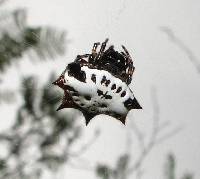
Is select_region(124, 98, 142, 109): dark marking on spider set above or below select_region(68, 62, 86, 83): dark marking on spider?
below

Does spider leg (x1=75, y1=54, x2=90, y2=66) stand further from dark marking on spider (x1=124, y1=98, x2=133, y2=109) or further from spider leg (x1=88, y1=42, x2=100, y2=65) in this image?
dark marking on spider (x1=124, y1=98, x2=133, y2=109)

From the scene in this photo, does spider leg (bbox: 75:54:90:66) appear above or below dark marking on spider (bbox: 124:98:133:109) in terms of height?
above

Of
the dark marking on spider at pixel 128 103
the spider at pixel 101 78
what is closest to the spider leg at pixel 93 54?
the spider at pixel 101 78

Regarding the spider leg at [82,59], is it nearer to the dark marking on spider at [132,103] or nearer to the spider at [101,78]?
the spider at [101,78]

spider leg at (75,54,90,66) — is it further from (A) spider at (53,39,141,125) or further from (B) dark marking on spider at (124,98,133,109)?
(B) dark marking on spider at (124,98,133,109)

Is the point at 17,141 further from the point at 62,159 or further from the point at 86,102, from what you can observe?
the point at 86,102

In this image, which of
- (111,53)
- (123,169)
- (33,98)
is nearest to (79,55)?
(111,53)

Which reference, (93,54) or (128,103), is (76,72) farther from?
(128,103)

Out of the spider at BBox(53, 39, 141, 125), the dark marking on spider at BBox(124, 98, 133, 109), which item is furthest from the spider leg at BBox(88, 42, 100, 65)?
the dark marking on spider at BBox(124, 98, 133, 109)
